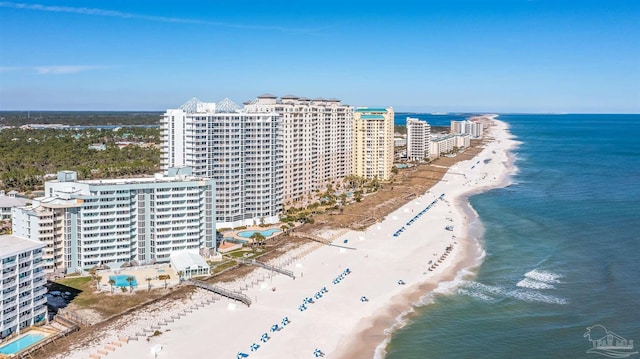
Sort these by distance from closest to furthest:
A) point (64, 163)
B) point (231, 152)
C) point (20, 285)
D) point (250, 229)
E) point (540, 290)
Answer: point (20, 285), point (540, 290), point (231, 152), point (250, 229), point (64, 163)

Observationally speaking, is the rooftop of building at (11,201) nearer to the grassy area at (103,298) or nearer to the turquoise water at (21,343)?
the grassy area at (103,298)

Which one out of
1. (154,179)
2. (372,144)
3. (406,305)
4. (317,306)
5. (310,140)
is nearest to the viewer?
(317,306)

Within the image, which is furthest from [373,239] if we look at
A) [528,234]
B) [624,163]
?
[624,163]

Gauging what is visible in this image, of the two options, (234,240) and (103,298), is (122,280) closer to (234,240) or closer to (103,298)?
(103,298)

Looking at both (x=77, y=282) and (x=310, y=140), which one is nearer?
(x=77, y=282)

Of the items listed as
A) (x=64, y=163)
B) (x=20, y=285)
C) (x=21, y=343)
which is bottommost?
(x=21, y=343)

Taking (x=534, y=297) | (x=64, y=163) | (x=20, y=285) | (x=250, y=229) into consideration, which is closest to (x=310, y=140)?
(x=250, y=229)
